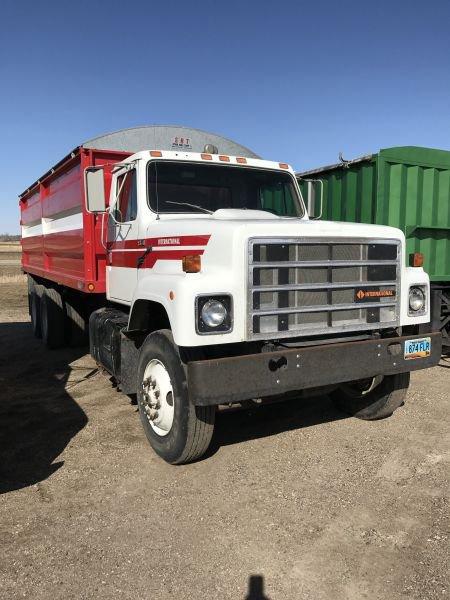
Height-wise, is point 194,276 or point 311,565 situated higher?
point 194,276

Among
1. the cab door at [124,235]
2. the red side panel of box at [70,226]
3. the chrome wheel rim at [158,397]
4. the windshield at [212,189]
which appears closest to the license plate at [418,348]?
the windshield at [212,189]

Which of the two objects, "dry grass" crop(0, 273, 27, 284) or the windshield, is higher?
the windshield

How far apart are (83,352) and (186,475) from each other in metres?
4.94

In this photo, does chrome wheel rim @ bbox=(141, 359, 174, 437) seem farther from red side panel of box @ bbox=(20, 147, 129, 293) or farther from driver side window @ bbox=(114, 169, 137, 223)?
red side panel of box @ bbox=(20, 147, 129, 293)

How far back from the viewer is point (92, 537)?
9.96 feet

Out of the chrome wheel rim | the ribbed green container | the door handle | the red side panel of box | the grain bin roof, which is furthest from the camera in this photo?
the ribbed green container

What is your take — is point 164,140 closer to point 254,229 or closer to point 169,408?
point 254,229

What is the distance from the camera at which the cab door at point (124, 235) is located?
466cm

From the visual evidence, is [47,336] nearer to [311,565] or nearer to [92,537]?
[92,537]

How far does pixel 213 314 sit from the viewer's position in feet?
10.9

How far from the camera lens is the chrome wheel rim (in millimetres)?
3953

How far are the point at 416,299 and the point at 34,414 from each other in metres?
3.85

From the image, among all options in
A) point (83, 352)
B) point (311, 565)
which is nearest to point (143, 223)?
point (311, 565)

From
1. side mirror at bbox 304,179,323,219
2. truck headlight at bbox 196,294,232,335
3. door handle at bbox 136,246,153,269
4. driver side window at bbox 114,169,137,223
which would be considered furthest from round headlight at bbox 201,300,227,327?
side mirror at bbox 304,179,323,219
